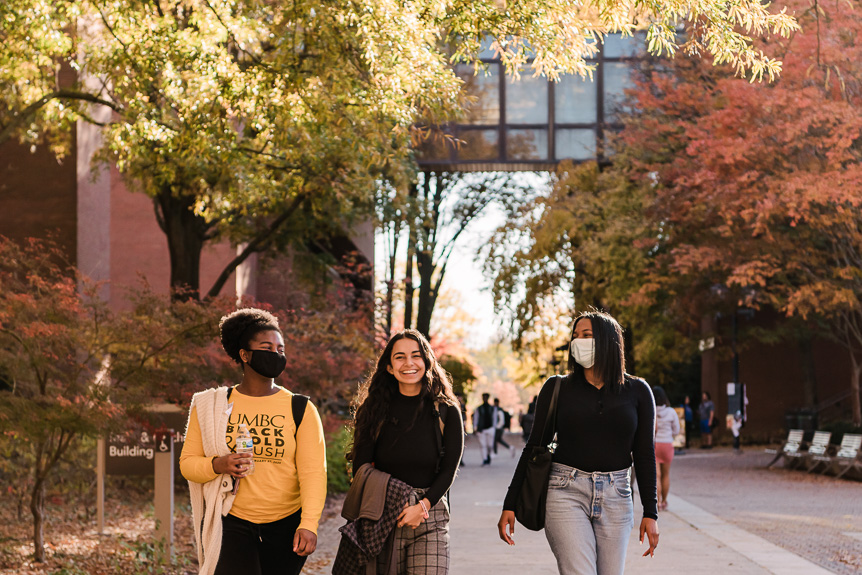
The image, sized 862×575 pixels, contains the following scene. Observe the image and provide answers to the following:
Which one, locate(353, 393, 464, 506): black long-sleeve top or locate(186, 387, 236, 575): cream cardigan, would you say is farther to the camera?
locate(353, 393, 464, 506): black long-sleeve top

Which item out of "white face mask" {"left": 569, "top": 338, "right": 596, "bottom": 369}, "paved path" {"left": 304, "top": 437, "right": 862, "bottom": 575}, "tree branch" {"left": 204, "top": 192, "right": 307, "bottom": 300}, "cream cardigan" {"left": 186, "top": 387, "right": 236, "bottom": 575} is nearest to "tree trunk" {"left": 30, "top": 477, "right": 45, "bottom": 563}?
"paved path" {"left": 304, "top": 437, "right": 862, "bottom": 575}

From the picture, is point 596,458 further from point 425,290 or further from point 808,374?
point 425,290

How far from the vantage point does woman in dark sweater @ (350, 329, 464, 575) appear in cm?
507

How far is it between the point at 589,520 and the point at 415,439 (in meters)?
0.93

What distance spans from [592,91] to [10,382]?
25793 mm

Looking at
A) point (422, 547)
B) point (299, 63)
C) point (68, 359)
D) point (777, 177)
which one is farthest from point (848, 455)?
point (422, 547)

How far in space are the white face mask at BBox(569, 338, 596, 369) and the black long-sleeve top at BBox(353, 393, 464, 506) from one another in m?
0.65

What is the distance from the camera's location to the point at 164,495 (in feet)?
32.0

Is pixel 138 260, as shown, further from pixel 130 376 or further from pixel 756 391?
pixel 756 391

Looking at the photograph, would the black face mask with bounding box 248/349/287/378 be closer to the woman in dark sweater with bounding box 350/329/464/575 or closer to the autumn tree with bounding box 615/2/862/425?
the woman in dark sweater with bounding box 350/329/464/575

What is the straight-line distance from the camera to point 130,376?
9703 mm

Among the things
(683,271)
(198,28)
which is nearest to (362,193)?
(198,28)

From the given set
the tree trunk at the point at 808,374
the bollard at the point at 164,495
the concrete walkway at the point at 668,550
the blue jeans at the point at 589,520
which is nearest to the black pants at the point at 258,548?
the blue jeans at the point at 589,520

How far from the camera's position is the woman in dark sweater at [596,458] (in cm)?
525
